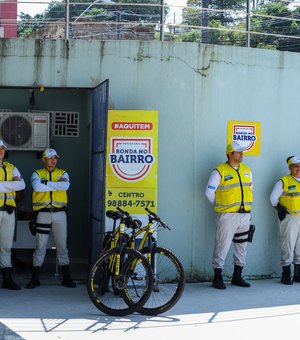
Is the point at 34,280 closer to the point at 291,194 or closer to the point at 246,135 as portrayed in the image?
the point at 246,135

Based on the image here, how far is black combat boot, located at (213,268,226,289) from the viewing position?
29.2ft

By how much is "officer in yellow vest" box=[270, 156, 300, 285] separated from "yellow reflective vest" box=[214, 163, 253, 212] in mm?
592

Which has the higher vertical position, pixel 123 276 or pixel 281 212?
pixel 281 212

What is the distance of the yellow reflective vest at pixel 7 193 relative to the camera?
854cm

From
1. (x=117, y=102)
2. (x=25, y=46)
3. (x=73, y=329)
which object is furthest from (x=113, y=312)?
(x=25, y=46)

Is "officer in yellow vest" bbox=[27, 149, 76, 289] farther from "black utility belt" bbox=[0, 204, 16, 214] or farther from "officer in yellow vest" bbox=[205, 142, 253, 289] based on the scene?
Answer: "officer in yellow vest" bbox=[205, 142, 253, 289]

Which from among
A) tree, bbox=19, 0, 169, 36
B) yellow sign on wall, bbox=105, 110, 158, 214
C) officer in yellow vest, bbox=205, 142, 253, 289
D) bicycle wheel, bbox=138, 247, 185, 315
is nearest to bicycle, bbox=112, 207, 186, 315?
bicycle wheel, bbox=138, 247, 185, 315

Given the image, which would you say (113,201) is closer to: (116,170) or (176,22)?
(116,170)

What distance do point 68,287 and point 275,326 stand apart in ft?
9.83

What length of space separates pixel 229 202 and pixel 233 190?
0.17m

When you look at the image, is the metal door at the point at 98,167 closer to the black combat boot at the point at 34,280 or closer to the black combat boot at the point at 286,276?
the black combat boot at the point at 34,280

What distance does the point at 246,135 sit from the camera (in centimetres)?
952

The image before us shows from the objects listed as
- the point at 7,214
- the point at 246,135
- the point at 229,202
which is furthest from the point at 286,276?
the point at 7,214

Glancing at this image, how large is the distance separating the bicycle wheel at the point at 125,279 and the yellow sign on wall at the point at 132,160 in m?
1.28
